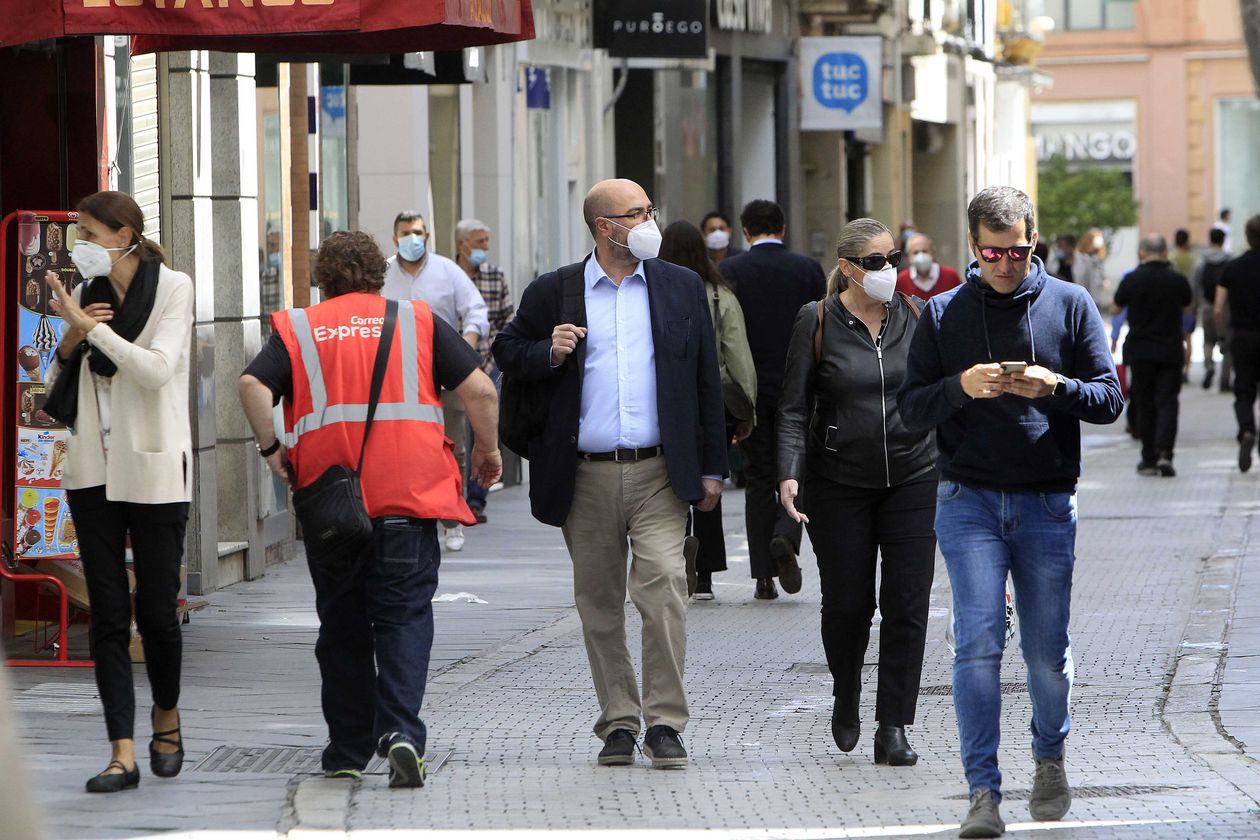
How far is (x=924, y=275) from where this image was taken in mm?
17812

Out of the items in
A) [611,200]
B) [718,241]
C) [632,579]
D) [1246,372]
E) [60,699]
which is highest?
[718,241]

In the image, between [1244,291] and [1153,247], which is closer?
[1244,291]

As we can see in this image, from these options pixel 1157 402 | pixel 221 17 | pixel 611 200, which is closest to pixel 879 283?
pixel 611 200

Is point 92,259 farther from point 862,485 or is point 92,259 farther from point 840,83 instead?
point 840,83

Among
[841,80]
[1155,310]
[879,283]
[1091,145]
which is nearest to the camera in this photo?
[879,283]

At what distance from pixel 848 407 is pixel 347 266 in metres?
1.75

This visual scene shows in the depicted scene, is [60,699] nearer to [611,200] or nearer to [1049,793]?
[611,200]

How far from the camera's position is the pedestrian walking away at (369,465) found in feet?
22.2

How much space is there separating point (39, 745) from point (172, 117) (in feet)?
15.0

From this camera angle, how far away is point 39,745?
24.6ft

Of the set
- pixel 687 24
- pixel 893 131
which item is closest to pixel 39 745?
pixel 687 24

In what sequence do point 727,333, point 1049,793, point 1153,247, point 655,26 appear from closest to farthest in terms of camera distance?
point 1049,793, point 727,333, point 1153,247, point 655,26

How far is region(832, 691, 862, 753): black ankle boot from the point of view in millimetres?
7367

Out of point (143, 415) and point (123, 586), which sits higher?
point (143, 415)
